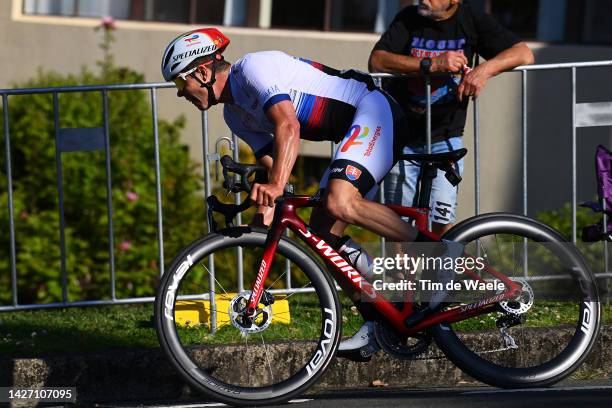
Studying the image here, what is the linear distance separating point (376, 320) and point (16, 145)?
18.2ft

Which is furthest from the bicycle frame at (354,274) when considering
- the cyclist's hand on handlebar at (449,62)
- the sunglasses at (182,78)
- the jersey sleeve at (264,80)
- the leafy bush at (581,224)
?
the cyclist's hand on handlebar at (449,62)

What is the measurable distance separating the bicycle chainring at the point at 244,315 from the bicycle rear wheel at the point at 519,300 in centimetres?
79

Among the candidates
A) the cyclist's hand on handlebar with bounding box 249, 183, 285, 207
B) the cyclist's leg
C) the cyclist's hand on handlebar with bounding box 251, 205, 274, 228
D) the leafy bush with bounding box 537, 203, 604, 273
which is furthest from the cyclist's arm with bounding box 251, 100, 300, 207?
the leafy bush with bounding box 537, 203, 604, 273

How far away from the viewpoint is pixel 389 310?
652 cm

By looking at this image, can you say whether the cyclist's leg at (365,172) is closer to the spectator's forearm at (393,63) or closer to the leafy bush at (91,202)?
the spectator's forearm at (393,63)

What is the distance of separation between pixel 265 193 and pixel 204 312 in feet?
3.84

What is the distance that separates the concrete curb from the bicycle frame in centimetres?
44

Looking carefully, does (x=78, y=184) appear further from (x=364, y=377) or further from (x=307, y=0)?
(x=364, y=377)

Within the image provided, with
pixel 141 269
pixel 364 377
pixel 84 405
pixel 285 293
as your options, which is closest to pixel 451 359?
pixel 364 377

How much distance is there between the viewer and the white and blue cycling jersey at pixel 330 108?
6.41 m

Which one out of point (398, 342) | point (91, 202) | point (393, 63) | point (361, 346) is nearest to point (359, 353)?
point (361, 346)

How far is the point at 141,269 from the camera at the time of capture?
424 inches

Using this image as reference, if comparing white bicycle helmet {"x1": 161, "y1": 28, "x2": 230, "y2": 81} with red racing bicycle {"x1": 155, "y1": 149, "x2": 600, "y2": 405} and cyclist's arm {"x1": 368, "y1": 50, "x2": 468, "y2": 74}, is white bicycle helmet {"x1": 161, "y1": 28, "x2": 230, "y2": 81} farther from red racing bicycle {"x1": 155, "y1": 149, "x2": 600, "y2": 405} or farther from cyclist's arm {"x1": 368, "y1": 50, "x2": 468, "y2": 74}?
cyclist's arm {"x1": 368, "y1": 50, "x2": 468, "y2": 74}

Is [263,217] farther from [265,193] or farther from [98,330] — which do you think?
[98,330]
